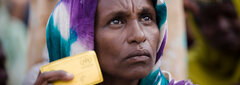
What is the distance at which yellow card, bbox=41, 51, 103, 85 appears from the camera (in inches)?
66.5

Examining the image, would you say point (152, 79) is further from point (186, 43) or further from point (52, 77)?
point (186, 43)

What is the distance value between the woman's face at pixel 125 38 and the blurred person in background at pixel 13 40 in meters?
4.39

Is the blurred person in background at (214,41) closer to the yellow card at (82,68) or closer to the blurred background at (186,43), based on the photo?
the blurred background at (186,43)

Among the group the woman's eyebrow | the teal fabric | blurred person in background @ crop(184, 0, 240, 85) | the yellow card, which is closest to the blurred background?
blurred person in background @ crop(184, 0, 240, 85)

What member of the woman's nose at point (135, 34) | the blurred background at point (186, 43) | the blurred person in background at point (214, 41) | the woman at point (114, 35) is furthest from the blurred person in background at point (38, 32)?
the woman's nose at point (135, 34)

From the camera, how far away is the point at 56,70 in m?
1.73

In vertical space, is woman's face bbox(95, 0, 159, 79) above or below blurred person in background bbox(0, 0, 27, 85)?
above

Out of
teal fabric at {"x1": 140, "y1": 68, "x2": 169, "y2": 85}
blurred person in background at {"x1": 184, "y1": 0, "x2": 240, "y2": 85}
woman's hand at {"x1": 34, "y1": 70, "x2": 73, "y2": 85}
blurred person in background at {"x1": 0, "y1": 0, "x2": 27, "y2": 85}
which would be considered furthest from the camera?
blurred person in background at {"x1": 0, "y1": 0, "x2": 27, "y2": 85}

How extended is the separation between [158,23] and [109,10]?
36 cm

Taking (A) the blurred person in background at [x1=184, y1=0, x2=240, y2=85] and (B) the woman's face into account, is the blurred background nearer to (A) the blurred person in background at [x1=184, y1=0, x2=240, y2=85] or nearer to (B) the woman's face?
(A) the blurred person in background at [x1=184, y1=0, x2=240, y2=85]

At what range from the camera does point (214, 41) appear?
5.04 metres

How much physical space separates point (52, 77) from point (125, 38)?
16.6 inches

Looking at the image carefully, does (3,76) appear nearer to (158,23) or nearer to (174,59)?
(174,59)

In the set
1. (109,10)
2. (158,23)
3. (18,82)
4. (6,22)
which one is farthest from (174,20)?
(6,22)
